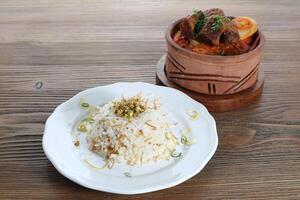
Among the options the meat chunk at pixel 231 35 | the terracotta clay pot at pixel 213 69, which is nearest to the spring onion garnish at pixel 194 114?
the terracotta clay pot at pixel 213 69

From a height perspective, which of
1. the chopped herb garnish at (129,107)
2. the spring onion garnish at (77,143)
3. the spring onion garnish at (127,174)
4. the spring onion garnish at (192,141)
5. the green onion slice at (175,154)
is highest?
the chopped herb garnish at (129,107)

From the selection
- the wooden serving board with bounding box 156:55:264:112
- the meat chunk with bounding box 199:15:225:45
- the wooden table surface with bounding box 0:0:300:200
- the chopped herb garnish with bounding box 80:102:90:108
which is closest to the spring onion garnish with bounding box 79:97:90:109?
the chopped herb garnish with bounding box 80:102:90:108

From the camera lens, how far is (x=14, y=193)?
3.01 ft

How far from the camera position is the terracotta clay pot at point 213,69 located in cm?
114

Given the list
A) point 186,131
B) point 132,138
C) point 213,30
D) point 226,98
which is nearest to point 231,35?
point 213,30

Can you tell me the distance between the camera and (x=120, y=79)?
4.30 feet

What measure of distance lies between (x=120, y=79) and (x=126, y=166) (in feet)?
1.35

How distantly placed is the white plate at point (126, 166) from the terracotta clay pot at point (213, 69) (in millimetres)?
67

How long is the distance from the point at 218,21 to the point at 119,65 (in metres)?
0.35

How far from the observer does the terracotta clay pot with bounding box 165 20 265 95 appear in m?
1.14

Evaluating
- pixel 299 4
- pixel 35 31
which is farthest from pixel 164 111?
pixel 299 4

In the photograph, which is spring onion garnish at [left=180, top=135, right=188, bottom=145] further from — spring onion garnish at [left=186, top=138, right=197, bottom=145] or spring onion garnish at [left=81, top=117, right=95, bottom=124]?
spring onion garnish at [left=81, top=117, right=95, bottom=124]

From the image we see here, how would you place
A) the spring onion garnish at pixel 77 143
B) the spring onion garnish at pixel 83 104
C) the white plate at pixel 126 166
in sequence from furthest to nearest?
the spring onion garnish at pixel 83 104
the spring onion garnish at pixel 77 143
the white plate at pixel 126 166

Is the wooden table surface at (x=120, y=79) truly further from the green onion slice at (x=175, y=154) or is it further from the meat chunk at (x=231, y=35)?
the meat chunk at (x=231, y=35)
